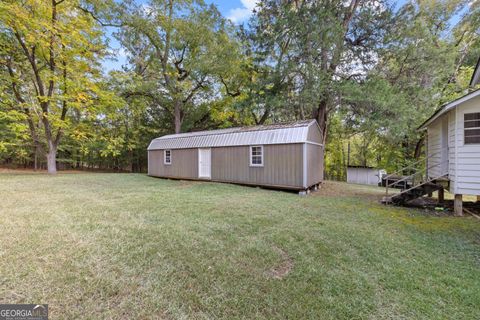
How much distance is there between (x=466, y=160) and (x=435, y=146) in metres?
2.66

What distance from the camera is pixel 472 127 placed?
5242 mm

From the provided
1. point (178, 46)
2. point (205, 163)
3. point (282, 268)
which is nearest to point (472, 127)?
point (282, 268)

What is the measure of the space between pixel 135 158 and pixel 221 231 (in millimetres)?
21459

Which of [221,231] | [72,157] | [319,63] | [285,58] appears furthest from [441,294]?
[72,157]

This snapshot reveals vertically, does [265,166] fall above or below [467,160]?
below

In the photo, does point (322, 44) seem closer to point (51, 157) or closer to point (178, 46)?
point (178, 46)

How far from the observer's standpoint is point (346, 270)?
2.67 metres

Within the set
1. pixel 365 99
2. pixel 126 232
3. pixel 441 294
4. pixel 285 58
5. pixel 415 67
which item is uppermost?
pixel 285 58

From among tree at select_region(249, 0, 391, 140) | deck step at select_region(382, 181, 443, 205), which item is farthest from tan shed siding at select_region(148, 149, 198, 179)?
deck step at select_region(382, 181, 443, 205)

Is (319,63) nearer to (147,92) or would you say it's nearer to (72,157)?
(147,92)

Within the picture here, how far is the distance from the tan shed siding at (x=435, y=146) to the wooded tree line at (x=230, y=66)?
1.15m

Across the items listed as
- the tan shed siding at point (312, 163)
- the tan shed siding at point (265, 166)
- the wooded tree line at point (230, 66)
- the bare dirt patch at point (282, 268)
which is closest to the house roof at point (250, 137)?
the tan shed siding at point (265, 166)

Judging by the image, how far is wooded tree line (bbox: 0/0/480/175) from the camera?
30.5ft

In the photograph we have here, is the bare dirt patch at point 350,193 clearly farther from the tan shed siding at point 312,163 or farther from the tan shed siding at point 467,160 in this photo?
the tan shed siding at point 467,160
